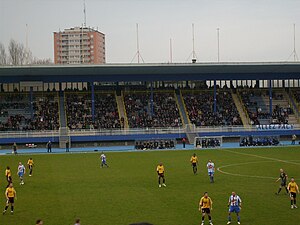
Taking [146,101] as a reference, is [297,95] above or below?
above

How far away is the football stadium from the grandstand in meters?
0.16

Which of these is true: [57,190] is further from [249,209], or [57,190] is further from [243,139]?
[243,139]

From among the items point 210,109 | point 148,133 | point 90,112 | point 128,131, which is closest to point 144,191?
point 148,133

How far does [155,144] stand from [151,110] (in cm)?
1074

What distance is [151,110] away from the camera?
70.9 metres

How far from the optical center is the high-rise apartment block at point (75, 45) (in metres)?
177

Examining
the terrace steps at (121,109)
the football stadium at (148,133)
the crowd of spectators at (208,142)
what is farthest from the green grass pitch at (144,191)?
the terrace steps at (121,109)

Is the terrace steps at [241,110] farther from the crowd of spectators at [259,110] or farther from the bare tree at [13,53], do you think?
the bare tree at [13,53]

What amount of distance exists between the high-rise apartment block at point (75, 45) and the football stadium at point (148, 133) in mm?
105946

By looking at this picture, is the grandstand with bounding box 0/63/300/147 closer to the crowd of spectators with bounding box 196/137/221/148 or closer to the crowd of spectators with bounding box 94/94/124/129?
the crowd of spectators with bounding box 94/94/124/129

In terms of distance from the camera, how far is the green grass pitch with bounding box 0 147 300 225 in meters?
21.0

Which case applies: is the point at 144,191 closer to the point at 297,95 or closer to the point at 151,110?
the point at 151,110

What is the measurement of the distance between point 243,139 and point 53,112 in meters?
27.3

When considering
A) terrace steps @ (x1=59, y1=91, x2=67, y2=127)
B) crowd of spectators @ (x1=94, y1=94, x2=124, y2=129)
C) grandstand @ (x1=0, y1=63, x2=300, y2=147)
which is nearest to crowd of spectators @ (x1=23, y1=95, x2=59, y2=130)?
grandstand @ (x1=0, y1=63, x2=300, y2=147)
